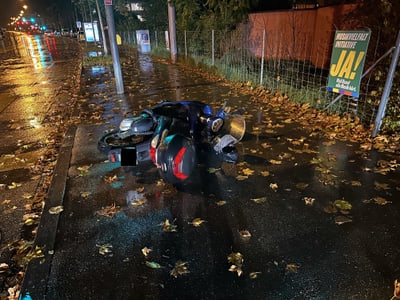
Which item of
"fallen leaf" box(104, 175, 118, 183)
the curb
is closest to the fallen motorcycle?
→ "fallen leaf" box(104, 175, 118, 183)

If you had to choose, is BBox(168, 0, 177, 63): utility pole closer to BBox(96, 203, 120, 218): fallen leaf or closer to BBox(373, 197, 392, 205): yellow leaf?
BBox(96, 203, 120, 218): fallen leaf

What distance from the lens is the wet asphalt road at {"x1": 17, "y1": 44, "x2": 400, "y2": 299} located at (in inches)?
98.7

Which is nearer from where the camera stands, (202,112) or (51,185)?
(51,185)

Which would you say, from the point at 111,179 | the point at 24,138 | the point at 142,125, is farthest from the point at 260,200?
the point at 24,138

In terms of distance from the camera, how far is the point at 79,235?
3191 mm

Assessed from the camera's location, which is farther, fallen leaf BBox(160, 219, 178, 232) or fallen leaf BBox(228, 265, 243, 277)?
fallen leaf BBox(160, 219, 178, 232)

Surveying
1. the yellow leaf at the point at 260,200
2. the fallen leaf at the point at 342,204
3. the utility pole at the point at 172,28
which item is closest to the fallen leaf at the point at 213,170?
the yellow leaf at the point at 260,200

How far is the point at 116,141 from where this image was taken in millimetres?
4711

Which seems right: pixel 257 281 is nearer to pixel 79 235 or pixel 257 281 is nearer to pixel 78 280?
pixel 78 280

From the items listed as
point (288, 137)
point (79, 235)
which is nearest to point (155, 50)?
point (288, 137)

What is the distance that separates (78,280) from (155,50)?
2343 centimetres

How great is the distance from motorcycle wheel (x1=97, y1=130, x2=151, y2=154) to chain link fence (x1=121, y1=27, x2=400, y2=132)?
4.23 metres

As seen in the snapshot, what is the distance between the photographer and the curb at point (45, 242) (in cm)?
254

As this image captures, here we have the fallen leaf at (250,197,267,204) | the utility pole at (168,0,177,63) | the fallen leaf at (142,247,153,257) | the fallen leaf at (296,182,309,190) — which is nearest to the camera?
the fallen leaf at (142,247,153,257)
